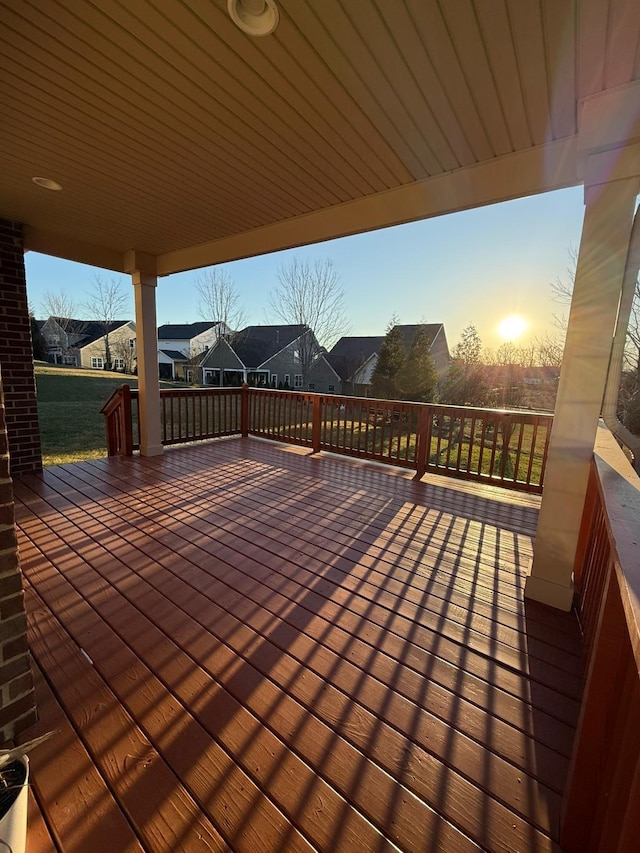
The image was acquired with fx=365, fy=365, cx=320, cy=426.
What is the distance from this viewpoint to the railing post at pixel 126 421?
15.7ft

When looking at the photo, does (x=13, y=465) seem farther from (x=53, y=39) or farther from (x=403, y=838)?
(x=403, y=838)

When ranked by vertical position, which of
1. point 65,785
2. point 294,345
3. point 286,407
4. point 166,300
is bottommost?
point 65,785

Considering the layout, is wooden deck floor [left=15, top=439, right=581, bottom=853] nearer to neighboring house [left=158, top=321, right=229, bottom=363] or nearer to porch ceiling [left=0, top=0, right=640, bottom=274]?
porch ceiling [left=0, top=0, right=640, bottom=274]

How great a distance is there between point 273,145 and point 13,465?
4.13 meters

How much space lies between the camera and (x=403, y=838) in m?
1.04

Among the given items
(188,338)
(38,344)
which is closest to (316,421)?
(38,344)

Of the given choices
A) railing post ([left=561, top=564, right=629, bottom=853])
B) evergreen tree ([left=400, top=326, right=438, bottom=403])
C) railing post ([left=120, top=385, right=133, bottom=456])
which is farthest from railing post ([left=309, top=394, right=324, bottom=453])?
evergreen tree ([left=400, top=326, right=438, bottom=403])

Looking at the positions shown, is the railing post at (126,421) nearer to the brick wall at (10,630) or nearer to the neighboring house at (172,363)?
the brick wall at (10,630)

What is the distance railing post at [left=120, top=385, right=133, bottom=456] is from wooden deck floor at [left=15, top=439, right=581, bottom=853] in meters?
1.91

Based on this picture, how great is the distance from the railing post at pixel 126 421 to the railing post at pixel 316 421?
2.47 metres

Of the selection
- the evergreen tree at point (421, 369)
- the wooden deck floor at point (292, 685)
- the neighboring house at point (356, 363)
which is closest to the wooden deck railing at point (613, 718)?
the wooden deck floor at point (292, 685)

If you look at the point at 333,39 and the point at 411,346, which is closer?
the point at 333,39

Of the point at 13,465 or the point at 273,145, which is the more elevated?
the point at 273,145

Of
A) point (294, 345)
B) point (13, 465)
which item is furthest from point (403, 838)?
point (294, 345)
